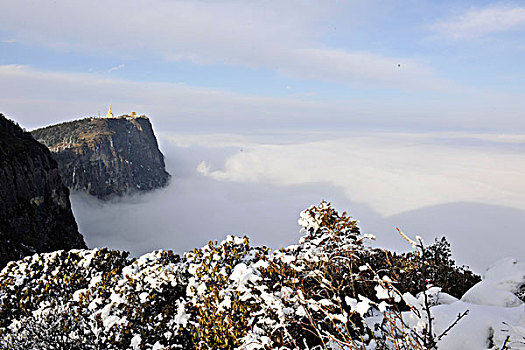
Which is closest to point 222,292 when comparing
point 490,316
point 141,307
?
point 141,307

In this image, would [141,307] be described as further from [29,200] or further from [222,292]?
[29,200]

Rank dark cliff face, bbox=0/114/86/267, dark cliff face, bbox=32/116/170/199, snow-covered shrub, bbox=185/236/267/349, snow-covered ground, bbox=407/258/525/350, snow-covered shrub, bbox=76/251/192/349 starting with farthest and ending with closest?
dark cliff face, bbox=32/116/170/199 → dark cliff face, bbox=0/114/86/267 → snow-covered shrub, bbox=76/251/192/349 → snow-covered shrub, bbox=185/236/267/349 → snow-covered ground, bbox=407/258/525/350

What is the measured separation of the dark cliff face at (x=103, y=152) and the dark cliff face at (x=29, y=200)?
5360 centimetres

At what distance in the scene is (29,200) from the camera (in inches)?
1166

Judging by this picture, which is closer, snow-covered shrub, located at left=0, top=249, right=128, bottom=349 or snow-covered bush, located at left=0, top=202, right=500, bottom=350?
snow-covered bush, located at left=0, top=202, right=500, bottom=350

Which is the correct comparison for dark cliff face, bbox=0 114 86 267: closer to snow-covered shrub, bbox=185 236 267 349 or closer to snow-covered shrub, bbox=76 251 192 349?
snow-covered shrub, bbox=76 251 192 349

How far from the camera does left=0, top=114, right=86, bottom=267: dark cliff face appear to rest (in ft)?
82.6

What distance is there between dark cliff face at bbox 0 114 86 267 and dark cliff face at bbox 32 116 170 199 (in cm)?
5360

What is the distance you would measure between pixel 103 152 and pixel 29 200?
207 ft

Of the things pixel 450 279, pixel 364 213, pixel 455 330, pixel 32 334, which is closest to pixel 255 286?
pixel 455 330

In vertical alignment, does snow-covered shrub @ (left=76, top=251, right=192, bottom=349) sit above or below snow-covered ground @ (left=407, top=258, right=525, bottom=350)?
below

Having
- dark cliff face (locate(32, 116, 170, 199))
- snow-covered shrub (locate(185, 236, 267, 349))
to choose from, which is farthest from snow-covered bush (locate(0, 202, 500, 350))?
dark cliff face (locate(32, 116, 170, 199))

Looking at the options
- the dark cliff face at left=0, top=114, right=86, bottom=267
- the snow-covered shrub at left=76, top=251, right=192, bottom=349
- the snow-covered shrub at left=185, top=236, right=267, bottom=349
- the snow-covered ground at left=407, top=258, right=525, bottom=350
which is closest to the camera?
the snow-covered ground at left=407, top=258, right=525, bottom=350

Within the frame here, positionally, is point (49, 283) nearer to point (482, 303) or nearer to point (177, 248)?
point (482, 303)
